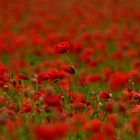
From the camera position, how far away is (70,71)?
167 inches

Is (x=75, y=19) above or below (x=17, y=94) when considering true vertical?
above

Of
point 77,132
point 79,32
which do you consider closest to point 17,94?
point 77,132

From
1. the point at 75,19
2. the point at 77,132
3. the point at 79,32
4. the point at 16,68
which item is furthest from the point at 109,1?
the point at 77,132

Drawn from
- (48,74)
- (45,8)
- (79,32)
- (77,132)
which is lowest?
(77,132)

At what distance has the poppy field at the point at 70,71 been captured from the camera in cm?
323

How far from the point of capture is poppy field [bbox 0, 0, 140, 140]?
323 centimetres

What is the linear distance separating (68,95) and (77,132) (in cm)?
77

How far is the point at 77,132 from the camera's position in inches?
133

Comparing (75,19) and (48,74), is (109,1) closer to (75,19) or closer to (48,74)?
(75,19)

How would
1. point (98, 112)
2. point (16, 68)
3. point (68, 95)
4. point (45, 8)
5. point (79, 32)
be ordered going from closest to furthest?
point (98, 112), point (68, 95), point (16, 68), point (79, 32), point (45, 8)

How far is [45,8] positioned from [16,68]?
630 cm

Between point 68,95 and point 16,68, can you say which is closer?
point 68,95

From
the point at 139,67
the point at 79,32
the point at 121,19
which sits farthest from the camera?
the point at 121,19

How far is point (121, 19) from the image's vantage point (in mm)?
10273
